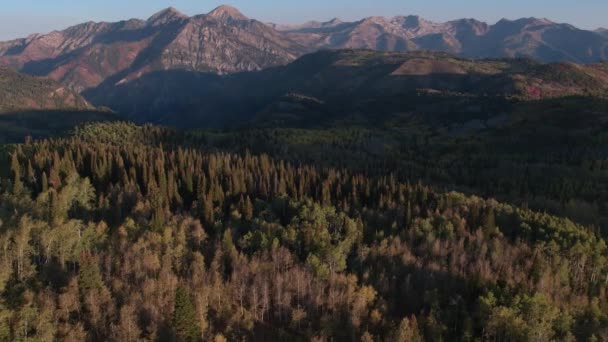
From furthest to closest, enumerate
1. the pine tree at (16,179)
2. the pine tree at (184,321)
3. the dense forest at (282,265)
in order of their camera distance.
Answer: the pine tree at (16,179) < the dense forest at (282,265) < the pine tree at (184,321)

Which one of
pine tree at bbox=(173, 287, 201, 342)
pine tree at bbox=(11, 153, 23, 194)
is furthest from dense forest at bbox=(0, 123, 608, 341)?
pine tree at bbox=(11, 153, 23, 194)

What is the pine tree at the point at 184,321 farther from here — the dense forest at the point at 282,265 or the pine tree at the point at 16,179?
the pine tree at the point at 16,179

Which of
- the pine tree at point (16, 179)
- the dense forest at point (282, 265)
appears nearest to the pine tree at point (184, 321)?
the dense forest at point (282, 265)

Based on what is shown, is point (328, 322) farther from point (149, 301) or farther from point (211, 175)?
point (211, 175)

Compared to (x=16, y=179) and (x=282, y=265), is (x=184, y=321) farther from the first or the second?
(x=16, y=179)

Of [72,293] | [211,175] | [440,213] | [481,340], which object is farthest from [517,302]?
[211,175]

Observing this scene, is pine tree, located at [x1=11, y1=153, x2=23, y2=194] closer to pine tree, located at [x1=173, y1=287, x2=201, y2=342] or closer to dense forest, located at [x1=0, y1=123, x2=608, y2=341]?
dense forest, located at [x1=0, y1=123, x2=608, y2=341]

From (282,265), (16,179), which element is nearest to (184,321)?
(282,265)

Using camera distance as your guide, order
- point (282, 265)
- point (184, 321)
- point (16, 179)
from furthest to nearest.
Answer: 1. point (16, 179)
2. point (282, 265)
3. point (184, 321)
